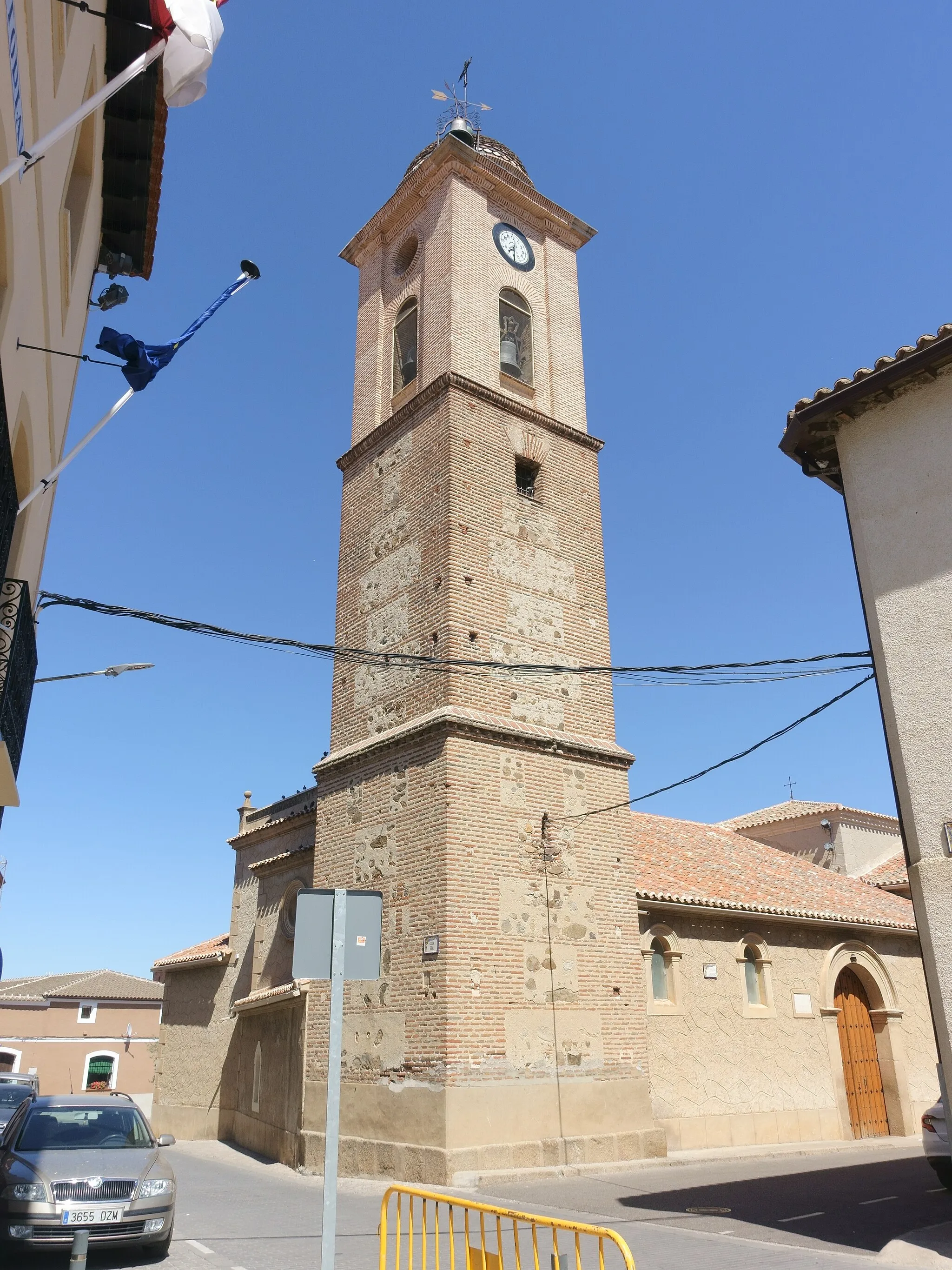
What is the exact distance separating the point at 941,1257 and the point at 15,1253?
733cm

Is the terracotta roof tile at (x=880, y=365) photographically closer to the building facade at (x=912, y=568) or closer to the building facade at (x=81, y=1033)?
the building facade at (x=912, y=568)

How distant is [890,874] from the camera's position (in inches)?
1068

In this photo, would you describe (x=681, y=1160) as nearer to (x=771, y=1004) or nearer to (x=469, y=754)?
(x=771, y=1004)

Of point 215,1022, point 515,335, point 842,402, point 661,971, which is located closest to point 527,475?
point 515,335

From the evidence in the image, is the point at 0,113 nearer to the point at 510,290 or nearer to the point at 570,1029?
the point at 570,1029

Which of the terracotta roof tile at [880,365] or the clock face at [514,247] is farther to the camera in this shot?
the clock face at [514,247]

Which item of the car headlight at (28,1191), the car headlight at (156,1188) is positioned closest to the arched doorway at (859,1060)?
the car headlight at (156,1188)

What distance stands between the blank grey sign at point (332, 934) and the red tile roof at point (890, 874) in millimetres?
21614

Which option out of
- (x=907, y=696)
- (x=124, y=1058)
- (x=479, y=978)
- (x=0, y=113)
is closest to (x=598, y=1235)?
(x=907, y=696)

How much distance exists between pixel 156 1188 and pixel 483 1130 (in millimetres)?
4785

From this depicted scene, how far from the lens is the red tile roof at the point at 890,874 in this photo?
25.8 metres

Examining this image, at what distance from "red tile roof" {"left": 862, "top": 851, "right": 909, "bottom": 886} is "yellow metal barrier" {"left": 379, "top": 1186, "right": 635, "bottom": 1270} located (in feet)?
60.4

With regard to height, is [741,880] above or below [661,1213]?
above

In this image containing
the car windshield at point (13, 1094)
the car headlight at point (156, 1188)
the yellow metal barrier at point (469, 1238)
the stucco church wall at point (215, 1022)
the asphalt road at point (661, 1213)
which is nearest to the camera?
the yellow metal barrier at point (469, 1238)
